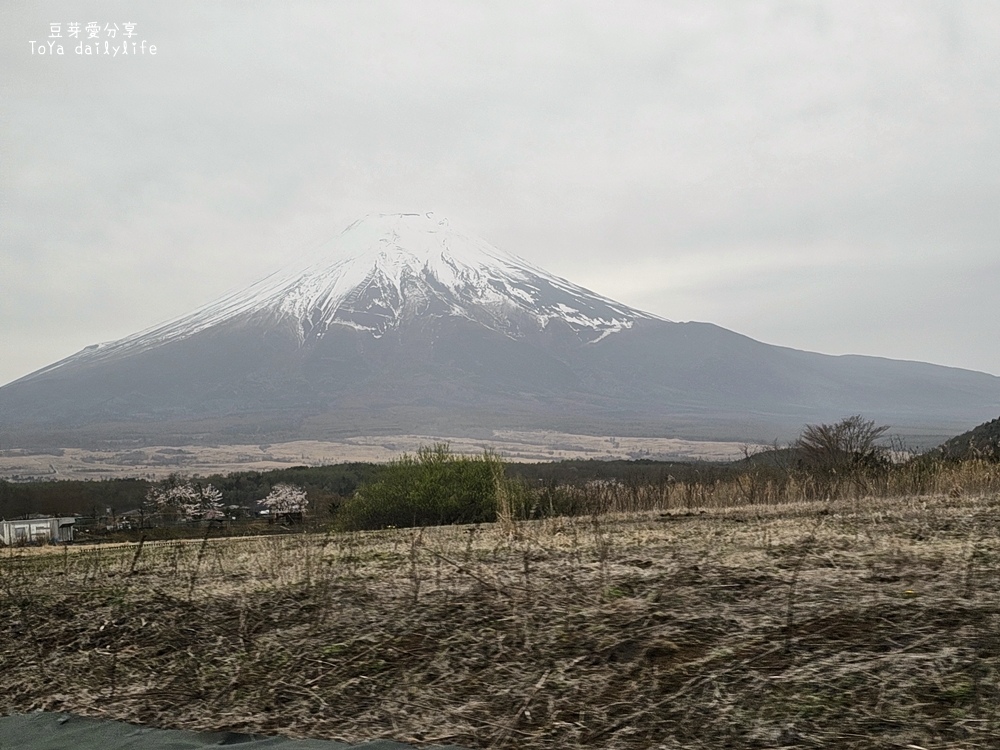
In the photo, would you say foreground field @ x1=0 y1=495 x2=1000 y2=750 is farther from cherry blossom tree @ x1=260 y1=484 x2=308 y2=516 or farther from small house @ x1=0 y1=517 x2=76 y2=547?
cherry blossom tree @ x1=260 y1=484 x2=308 y2=516

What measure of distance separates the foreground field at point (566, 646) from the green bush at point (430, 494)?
12569 mm

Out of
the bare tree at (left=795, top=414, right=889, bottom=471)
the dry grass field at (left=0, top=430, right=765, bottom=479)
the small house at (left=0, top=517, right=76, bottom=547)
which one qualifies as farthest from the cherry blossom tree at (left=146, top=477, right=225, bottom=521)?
the dry grass field at (left=0, top=430, right=765, bottom=479)

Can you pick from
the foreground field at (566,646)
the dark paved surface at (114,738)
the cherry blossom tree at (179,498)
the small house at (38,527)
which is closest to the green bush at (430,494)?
the foreground field at (566,646)

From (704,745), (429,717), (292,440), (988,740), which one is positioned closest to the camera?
(988,740)

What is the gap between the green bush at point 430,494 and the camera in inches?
858

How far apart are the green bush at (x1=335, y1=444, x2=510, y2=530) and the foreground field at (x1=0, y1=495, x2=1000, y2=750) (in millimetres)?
12569

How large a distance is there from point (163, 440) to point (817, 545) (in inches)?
6788

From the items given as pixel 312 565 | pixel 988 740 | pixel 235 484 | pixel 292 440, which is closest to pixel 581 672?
pixel 988 740

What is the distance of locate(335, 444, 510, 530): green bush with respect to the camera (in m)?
21.8

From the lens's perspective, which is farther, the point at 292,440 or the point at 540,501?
the point at 292,440

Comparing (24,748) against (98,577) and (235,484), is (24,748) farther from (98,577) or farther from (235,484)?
A: (235,484)

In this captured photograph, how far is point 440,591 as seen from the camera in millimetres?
7289

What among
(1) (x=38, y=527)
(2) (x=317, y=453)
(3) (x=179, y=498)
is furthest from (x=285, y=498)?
(2) (x=317, y=453)

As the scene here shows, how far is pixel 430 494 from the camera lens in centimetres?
2234
